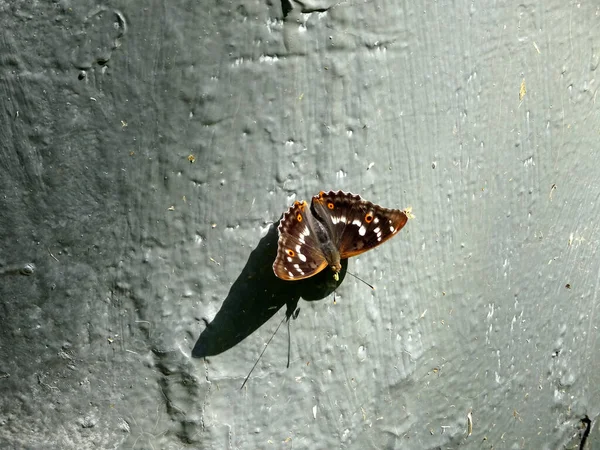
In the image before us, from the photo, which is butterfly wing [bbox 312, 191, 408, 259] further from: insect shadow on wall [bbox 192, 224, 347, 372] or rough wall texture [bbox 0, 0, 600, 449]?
insect shadow on wall [bbox 192, 224, 347, 372]

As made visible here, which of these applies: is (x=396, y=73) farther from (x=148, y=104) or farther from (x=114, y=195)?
(x=114, y=195)

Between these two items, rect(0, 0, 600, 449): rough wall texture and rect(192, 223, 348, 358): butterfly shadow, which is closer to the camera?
rect(0, 0, 600, 449): rough wall texture

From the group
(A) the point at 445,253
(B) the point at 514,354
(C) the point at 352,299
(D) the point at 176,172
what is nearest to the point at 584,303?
(B) the point at 514,354

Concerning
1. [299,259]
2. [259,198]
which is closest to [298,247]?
→ [299,259]

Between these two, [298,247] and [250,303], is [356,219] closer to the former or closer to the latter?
[298,247]

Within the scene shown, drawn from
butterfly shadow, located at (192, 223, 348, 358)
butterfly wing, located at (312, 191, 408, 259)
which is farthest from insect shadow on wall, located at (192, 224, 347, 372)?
butterfly wing, located at (312, 191, 408, 259)

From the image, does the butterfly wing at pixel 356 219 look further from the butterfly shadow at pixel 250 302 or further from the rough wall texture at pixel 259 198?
the butterfly shadow at pixel 250 302

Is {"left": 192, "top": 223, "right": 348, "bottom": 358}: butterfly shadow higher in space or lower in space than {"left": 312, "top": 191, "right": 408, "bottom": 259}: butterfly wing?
lower
